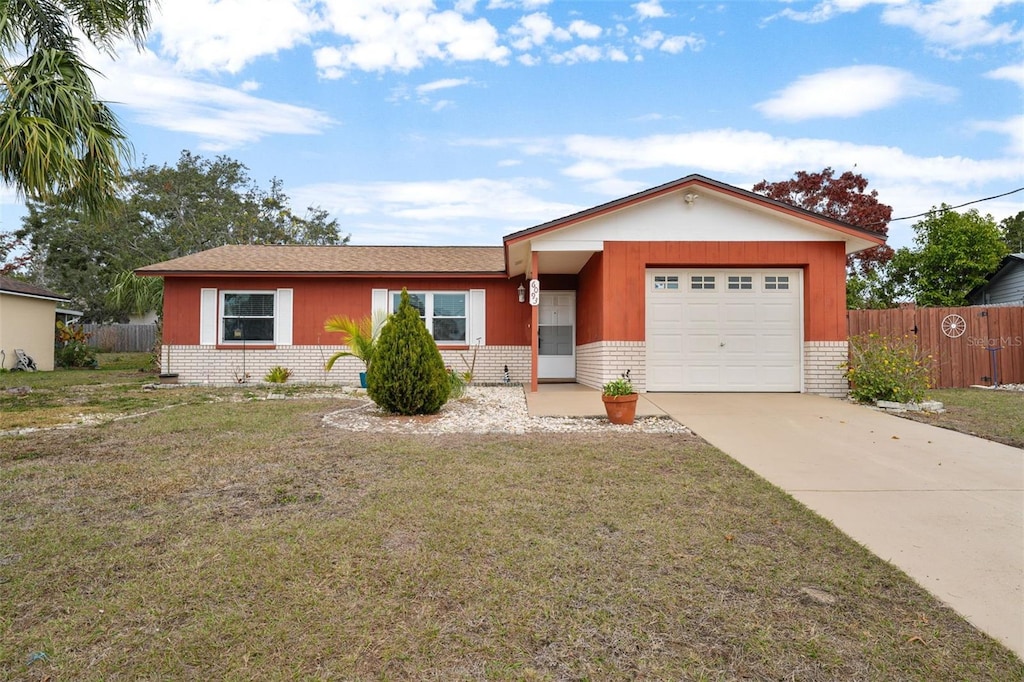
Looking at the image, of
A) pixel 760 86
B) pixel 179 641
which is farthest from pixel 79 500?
pixel 760 86

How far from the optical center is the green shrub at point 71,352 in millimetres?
18000

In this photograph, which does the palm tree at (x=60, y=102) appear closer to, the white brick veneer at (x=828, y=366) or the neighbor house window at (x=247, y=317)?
the neighbor house window at (x=247, y=317)

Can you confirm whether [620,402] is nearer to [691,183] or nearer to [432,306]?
[691,183]

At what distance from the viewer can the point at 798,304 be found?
10.1 metres

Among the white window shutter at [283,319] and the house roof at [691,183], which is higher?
the house roof at [691,183]

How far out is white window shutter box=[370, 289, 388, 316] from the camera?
44.5 feet

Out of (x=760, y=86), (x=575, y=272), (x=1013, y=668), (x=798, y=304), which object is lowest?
(x=1013, y=668)

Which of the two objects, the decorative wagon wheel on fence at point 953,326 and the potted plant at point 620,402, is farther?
the decorative wagon wheel on fence at point 953,326

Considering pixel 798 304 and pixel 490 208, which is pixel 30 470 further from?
pixel 490 208

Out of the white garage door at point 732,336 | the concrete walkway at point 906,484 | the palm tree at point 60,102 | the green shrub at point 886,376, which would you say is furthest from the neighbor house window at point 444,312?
the green shrub at point 886,376

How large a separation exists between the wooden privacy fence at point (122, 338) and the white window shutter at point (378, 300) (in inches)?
652

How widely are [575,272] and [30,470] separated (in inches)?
424

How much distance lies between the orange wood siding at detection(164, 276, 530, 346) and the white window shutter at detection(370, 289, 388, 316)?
80mm

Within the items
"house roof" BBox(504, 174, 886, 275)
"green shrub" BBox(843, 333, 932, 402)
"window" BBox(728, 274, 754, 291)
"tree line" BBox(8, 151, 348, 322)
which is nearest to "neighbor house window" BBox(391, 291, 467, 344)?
"house roof" BBox(504, 174, 886, 275)
